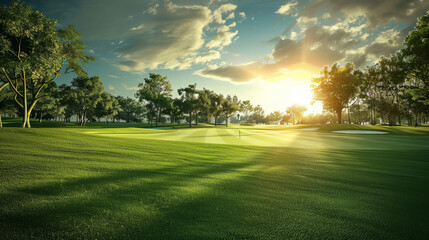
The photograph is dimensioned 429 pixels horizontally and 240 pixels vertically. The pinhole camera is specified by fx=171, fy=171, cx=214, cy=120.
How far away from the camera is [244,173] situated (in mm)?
5668

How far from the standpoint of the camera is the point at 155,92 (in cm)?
5631

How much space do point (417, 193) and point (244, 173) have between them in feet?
14.1

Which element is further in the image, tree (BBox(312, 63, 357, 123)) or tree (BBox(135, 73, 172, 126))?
tree (BBox(135, 73, 172, 126))

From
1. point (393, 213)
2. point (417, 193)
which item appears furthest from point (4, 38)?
point (417, 193)

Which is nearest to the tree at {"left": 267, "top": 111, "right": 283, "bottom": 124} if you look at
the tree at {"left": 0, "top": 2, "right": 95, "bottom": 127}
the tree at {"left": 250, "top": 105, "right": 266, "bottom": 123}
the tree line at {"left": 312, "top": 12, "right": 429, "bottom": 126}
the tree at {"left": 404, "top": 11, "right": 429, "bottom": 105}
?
the tree at {"left": 250, "top": 105, "right": 266, "bottom": 123}

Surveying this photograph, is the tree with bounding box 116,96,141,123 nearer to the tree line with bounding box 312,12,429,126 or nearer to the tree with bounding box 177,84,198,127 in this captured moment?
the tree with bounding box 177,84,198,127

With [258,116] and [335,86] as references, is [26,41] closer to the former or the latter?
[335,86]

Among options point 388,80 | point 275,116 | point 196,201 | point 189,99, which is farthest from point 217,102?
point 275,116

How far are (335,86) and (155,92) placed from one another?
50.2 metres

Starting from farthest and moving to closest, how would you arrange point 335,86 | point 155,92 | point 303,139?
point 155,92, point 335,86, point 303,139

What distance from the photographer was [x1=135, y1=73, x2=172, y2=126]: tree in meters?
54.3

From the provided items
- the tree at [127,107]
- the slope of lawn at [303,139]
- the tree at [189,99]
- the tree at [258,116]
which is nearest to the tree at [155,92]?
the tree at [189,99]

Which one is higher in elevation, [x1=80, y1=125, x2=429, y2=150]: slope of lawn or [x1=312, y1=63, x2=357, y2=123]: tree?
[x1=312, y1=63, x2=357, y2=123]: tree

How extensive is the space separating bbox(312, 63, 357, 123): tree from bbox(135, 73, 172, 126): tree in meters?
43.2
